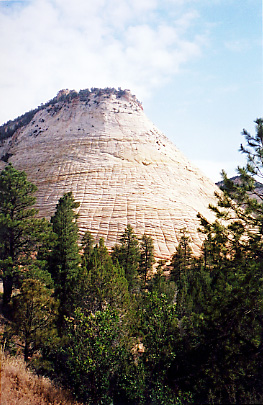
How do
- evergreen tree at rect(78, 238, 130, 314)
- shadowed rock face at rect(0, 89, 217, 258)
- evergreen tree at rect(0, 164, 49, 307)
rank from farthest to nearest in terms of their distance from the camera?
shadowed rock face at rect(0, 89, 217, 258) < evergreen tree at rect(0, 164, 49, 307) < evergreen tree at rect(78, 238, 130, 314)

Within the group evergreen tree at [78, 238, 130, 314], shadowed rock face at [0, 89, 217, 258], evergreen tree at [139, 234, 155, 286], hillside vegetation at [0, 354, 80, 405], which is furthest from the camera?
shadowed rock face at [0, 89, 217, 258]

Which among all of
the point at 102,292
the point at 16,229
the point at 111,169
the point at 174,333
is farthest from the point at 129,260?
the point at 111,169

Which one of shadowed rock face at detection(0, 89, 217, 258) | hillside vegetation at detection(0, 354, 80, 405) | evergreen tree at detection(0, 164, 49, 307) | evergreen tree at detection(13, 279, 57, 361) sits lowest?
hillside vegetation at detection(0, 354, 80, 405)

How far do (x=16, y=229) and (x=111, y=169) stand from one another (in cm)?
2721

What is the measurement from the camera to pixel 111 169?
40000 millimetres

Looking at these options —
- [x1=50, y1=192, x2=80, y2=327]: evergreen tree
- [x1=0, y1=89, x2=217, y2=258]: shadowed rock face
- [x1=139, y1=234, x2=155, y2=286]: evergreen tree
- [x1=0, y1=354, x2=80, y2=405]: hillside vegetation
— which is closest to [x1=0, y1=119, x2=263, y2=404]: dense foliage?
[x1=0, y1=354, x2=80, y2=405]: hillside vegetation

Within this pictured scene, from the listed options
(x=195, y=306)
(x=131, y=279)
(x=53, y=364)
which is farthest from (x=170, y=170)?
(x=53, y=364)

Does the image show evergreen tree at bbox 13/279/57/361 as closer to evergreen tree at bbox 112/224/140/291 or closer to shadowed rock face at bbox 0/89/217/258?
evergreen tree at bbox 112/224/140/291

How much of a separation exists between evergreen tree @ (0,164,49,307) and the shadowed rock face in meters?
13.6

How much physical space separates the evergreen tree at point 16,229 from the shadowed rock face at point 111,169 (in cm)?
1358

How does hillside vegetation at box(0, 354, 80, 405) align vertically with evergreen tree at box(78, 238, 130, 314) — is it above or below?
below

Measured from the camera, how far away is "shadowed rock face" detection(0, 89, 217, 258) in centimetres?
3102

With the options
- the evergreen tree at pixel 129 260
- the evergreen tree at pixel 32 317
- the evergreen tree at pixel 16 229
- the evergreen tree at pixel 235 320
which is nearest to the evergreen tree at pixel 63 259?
the evergreen tree at pixel 16 229

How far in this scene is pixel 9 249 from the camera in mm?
13836
